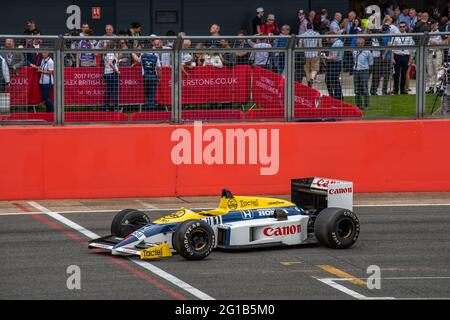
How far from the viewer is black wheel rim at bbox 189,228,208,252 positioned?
42.3ft

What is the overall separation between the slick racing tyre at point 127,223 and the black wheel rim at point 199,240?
43.4 inches

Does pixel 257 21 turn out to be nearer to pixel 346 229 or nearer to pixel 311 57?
pixel 311 57

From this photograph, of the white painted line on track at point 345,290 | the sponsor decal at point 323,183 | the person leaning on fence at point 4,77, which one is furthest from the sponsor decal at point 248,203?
the person leaning on fence at point 4,77

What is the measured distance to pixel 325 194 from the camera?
1429cm

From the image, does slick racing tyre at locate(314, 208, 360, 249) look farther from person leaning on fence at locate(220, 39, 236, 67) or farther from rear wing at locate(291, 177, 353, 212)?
person leaning on fence at locate(220, 39, 236, 67)

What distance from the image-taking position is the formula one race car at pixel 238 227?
1293cm

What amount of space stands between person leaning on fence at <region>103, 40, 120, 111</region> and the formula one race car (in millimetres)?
4600

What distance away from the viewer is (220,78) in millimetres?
18500

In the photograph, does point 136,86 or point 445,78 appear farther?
point 445,78

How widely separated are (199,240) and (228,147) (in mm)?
5434

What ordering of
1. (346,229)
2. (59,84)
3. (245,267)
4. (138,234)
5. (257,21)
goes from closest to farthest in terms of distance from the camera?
1. (245,267)
2. (138,234)
3. (346,229)
4. (59,84)
5. (257,21)

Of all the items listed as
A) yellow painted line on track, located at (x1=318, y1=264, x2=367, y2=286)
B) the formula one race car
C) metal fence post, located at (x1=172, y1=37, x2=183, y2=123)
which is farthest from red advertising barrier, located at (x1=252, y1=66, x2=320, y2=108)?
yellow painted line on track, located at (x1=318, y1=264, x2=367, y2=286)

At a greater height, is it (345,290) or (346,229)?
(346,229)

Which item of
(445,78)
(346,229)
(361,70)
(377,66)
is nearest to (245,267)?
(346,229)
